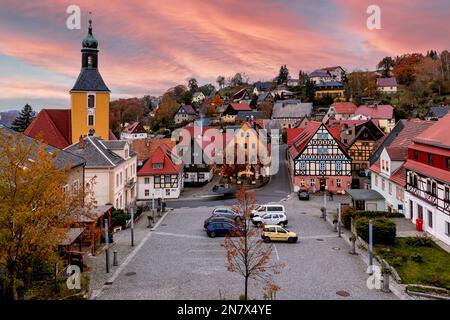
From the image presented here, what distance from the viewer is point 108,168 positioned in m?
40.8

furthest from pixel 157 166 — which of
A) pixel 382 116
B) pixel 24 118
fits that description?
pixel 382 116

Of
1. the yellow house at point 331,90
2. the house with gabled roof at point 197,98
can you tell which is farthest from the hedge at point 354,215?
the house with gabled roof at point 197,98

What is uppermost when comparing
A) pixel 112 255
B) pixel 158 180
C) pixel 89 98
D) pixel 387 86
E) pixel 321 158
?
pixel 387 86

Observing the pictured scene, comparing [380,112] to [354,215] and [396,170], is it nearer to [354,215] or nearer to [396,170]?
[396,170]

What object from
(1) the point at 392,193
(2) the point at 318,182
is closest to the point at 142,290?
(1) the point at 392,193

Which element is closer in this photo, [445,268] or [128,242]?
[445,268]

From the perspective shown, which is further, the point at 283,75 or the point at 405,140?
the point at 283,75

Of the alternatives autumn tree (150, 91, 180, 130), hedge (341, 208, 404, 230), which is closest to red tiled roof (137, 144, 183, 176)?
hedge (341, 208, 404, 230)

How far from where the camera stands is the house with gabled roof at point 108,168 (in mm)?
40844

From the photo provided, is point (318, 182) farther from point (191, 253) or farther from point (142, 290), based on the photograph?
point (142, 290)

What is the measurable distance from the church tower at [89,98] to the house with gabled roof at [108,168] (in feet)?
36.2

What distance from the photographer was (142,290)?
65.2 ft

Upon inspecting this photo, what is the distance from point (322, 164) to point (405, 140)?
51.7 feet
